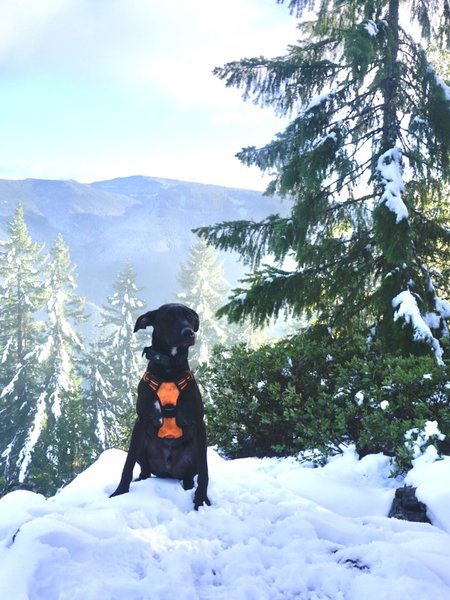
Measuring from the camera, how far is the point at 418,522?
2998mm

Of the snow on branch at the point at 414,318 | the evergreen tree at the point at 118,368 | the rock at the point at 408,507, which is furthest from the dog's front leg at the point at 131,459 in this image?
the evergreen tree at the point at 118,368

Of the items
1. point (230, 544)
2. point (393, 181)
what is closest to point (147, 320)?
point (230, 544)

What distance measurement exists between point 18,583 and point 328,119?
25.6 ft

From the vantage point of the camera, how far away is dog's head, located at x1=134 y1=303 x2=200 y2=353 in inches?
140

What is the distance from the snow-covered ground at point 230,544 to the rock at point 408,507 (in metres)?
0.06

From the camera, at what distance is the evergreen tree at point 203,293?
45.4 m

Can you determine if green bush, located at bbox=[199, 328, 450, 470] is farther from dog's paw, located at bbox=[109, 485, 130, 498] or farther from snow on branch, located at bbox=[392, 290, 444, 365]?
dog's paw, located at bbox=[109, 485, 130, 498]

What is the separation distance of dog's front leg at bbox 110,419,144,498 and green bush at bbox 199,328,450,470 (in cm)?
176

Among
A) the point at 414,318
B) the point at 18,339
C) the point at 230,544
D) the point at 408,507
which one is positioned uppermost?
the point at 414,318

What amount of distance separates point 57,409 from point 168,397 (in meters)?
32.4

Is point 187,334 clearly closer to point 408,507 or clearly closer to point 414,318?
point 408,507

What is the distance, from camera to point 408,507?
126 inches

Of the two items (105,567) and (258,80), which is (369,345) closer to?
(105,567)

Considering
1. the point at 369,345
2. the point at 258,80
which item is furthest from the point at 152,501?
the point at 258,80
